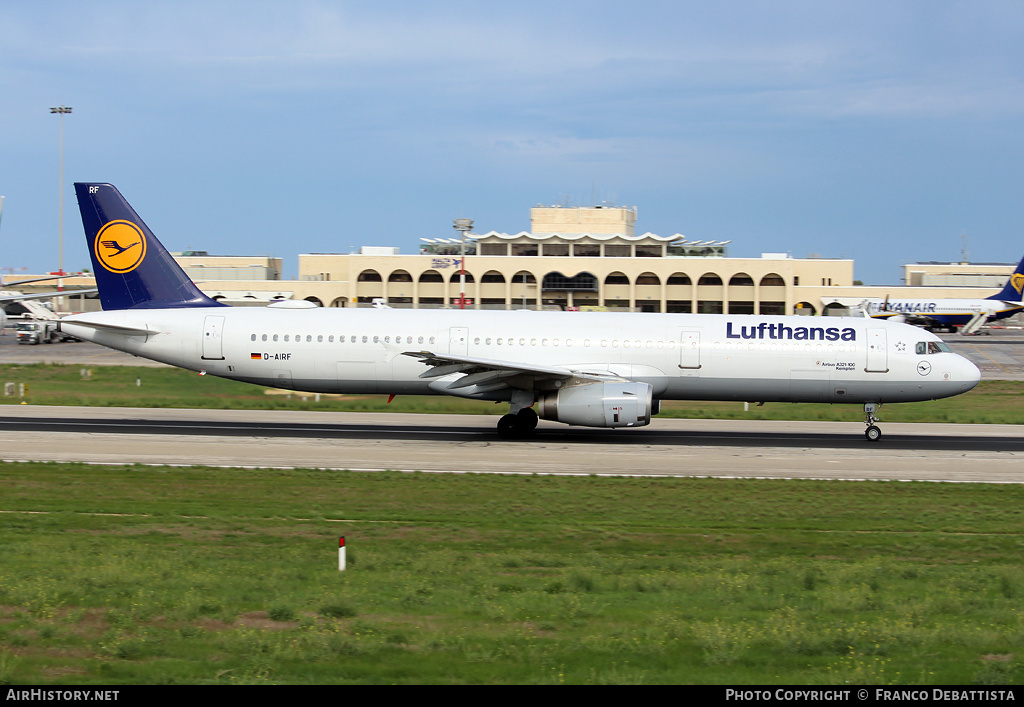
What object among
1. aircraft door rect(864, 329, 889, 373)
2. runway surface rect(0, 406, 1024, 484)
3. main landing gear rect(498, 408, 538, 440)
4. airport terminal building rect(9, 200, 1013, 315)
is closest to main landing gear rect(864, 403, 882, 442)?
runway surface rect(0, 406, 1024, 484)

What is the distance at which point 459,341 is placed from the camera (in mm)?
28172

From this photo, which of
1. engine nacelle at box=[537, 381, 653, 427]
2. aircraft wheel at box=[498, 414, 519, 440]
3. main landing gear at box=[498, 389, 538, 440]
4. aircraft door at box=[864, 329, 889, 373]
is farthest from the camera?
aircraft door at box=[864, 329, 889, 373]

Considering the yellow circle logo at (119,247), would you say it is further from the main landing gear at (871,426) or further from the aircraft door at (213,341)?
the main landing gear at (871,426)

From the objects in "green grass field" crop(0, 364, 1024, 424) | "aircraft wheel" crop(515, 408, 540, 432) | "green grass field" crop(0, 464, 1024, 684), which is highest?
"green grass field" crop(0, 364, 1024, 424)

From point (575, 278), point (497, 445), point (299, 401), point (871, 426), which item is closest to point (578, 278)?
point (575, 278)

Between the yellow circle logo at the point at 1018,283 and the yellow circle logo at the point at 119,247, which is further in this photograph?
the yellow circle logo at the point at 1018,283

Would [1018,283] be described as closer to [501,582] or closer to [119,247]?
[119,247]

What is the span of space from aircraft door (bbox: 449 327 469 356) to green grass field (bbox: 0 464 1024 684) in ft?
27.7

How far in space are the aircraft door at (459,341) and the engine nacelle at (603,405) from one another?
358 cm

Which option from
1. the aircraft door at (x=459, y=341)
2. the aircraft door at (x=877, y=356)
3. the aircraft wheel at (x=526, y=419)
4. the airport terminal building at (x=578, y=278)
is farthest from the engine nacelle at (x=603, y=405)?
the airport terminal building at (x=578, y=278)

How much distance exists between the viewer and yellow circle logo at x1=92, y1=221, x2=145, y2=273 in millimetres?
29422

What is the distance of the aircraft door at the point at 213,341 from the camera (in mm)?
28375

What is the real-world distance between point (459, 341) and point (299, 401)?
11.5 meters

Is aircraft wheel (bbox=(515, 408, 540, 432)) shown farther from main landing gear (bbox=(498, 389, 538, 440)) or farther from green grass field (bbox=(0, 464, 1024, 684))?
green grass field (bbox=(0, 464, 1024, 684))
